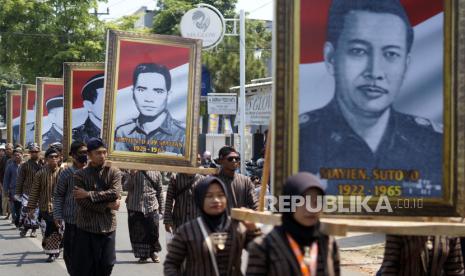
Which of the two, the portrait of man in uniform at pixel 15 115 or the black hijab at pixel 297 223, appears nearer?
the black hijab at pixel 297 223

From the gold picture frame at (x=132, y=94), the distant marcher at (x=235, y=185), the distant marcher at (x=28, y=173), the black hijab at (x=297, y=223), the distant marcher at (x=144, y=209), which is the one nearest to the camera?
the black hijab at (x=297, y=223)

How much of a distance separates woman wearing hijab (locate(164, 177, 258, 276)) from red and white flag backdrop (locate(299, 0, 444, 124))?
31.0 inches

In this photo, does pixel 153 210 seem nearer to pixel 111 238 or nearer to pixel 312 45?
pixel 111 238

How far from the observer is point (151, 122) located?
10.1 m

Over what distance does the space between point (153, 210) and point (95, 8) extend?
19086 millimetres

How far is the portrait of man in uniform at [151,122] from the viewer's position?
9.89 m

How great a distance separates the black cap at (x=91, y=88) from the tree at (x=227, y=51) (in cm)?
2242

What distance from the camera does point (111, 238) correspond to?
336 inches

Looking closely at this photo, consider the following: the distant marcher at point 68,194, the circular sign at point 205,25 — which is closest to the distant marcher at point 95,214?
the distant marcher at point 68,194

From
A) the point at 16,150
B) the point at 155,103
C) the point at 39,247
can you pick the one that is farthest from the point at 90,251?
the point at 16,150

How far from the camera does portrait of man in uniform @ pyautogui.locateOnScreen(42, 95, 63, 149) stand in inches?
742

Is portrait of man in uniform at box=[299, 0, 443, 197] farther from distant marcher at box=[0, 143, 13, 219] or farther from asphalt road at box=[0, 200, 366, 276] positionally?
distant marcher at box=[0, 143, 13, 219]

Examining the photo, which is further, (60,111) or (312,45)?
(60,111)

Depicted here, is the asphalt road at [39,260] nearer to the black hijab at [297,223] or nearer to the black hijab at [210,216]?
the black hijab at [210,216]
